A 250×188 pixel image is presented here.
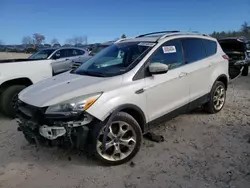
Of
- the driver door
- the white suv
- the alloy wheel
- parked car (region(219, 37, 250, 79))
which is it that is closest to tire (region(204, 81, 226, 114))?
the alloy wheel

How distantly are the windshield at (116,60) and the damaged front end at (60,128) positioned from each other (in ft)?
2.94

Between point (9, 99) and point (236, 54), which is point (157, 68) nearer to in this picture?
point (9, 99)

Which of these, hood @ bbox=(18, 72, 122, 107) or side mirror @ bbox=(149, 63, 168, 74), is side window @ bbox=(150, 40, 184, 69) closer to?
side mirror @ bbox=(149, 63, 168, 74)

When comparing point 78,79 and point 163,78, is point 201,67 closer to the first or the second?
point 163,78

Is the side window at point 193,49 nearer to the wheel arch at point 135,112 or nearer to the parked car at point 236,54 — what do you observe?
the wheel arch at point 135,112

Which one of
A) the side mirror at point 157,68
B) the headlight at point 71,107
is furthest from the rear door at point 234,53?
the headlight at point 71,107

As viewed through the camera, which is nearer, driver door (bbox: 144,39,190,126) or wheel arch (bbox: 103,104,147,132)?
wheel arch (bbox: 103,104,147,132)

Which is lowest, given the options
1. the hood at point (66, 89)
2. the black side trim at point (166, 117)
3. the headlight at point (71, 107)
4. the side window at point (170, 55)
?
the black side trim at point (166, 117)

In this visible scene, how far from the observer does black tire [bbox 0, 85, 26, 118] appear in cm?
520

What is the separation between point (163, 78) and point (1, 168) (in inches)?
108

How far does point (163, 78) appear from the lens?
3.73 m

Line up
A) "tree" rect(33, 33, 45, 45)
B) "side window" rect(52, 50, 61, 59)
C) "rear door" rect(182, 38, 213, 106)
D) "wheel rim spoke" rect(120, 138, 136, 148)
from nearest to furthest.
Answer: "wheel rim spoke" rect(120, 138, 136, 148) → "rear door" rect(182, 38, 213, 106) → "side window" rect(52, 50, 61, 59) → "tree" rect(33, 33, 45, 45)

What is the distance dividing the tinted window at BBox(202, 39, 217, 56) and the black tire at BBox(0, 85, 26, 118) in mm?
4217

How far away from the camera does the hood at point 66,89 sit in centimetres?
300
